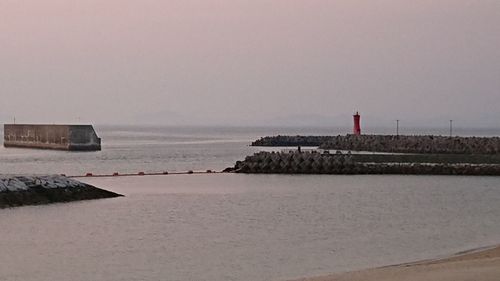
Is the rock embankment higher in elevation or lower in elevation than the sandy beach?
higher

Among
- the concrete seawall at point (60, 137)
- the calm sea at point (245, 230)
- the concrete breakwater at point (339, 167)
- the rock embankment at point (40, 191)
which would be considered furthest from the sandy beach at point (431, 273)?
the concrete seawall at point (60, 137)

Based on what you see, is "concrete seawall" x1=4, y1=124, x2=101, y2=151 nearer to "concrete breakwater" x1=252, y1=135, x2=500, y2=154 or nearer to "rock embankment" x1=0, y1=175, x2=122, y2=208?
"concrete breakwater" x1=252, y1=135, x2=500, y2=154

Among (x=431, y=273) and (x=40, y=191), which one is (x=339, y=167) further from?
(x=431, y=273)

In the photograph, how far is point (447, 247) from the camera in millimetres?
16906

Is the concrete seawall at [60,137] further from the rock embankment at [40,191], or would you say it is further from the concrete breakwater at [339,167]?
the rock embankment at [40,191]

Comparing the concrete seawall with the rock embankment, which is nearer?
the rock embankment

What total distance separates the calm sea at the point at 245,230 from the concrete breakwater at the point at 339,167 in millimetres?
4630

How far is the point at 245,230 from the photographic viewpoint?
20.0 m

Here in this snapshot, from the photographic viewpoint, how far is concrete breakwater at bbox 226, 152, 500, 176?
39.2 meters

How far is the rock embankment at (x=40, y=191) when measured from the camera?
24969mm

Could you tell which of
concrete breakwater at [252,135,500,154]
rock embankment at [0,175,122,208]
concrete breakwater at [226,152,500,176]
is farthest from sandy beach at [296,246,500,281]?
concrete breakwater at [252,135,500,154]

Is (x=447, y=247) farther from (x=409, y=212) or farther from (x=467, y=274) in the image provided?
(x=409, y=212)

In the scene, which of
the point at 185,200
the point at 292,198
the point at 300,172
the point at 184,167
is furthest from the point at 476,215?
the point at 184,167

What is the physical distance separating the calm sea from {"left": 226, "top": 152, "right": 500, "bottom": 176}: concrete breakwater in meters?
4.63
